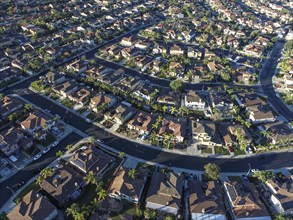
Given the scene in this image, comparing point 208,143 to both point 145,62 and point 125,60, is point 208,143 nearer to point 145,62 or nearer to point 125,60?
point 145,62

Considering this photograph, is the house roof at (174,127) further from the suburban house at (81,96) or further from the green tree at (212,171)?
the suburban house at (81,96)

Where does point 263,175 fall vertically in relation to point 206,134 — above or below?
above

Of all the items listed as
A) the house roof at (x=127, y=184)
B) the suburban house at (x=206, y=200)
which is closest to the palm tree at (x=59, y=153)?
the house roof at (x=127, y=184)

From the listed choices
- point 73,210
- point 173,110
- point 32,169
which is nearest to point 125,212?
point 73,210

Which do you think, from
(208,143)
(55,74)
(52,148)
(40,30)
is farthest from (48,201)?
(40,30)

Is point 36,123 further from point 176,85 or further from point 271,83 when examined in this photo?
point 271,83
